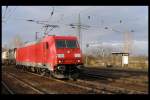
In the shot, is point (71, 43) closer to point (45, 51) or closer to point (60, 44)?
point (60, 44)

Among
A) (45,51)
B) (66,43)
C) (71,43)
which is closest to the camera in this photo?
(66,43)

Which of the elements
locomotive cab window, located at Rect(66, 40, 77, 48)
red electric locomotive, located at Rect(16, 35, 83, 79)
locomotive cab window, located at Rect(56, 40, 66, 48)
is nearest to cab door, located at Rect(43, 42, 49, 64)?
red electric locomotive, located at Rect(16, 35, 83, 79)

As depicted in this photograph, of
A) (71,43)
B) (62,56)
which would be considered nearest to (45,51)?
(71,43)

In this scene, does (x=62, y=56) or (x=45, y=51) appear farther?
(x=45, y=51)

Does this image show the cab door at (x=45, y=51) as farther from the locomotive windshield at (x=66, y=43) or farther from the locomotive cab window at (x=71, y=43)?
the locomotive cab window at (x=71, y=43)

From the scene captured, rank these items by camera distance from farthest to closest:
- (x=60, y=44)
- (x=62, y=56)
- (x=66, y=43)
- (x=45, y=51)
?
(x=45, y=51), (x=66, y=43), (x=60, y=44), (x=62, y=56)

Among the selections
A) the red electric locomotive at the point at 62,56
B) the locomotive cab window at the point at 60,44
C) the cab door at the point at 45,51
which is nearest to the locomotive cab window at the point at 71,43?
the red electric locomotive at the point at 62,56

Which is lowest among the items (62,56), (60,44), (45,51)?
(62,56)

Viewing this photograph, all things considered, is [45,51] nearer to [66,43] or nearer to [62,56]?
[66,43]

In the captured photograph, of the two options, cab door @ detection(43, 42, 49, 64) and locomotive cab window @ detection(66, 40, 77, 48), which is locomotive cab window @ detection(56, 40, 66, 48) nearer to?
locomotive cab window @ detection(66, 40, 77, 48)

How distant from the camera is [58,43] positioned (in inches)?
916

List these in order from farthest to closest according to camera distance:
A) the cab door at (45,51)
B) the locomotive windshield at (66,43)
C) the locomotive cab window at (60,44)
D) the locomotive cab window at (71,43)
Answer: the cab door at (45,51)
the locomotive cab window at (71,43)
the locomotive windshield at (66,43)
the locomotive cab window at (60,44)

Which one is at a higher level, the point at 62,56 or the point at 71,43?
the point at 71,43
